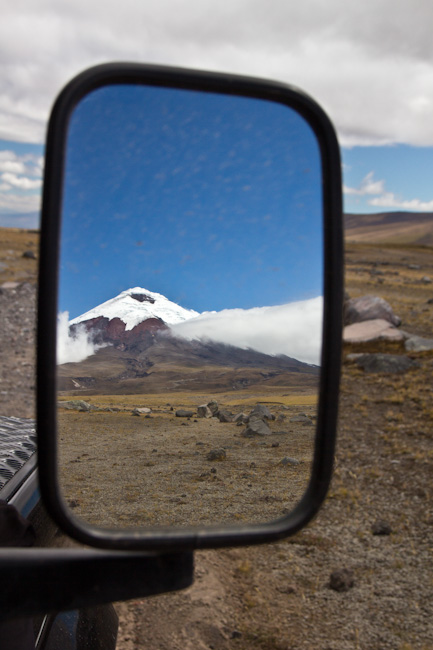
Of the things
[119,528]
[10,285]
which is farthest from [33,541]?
[10,285]

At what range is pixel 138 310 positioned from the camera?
139cm

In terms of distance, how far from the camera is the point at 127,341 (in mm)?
1444

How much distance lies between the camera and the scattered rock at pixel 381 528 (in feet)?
16.0

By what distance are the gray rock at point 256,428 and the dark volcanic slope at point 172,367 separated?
0.12 m

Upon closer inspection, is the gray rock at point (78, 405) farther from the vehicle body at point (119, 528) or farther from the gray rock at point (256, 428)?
the gray rock at point (256, 428)

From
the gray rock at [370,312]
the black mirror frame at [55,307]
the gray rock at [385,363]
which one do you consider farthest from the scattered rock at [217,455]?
the gray rock at [370,312]

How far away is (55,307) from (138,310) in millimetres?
296

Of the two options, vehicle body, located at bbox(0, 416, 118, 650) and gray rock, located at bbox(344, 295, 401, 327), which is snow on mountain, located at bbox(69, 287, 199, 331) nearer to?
vehicle body, located at bbox(0, 416, 118, 650)

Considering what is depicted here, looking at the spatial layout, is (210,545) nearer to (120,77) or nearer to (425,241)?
(120,77)

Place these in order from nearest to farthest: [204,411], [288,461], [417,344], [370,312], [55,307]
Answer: [55,307], [204,411], [288,461], [417,344], [370,312]

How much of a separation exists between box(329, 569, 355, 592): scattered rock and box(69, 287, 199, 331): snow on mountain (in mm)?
3419

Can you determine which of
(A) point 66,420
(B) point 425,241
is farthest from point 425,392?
(B) point 425,241

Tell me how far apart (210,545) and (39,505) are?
3.39ft

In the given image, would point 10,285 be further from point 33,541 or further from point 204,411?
point 204,411
